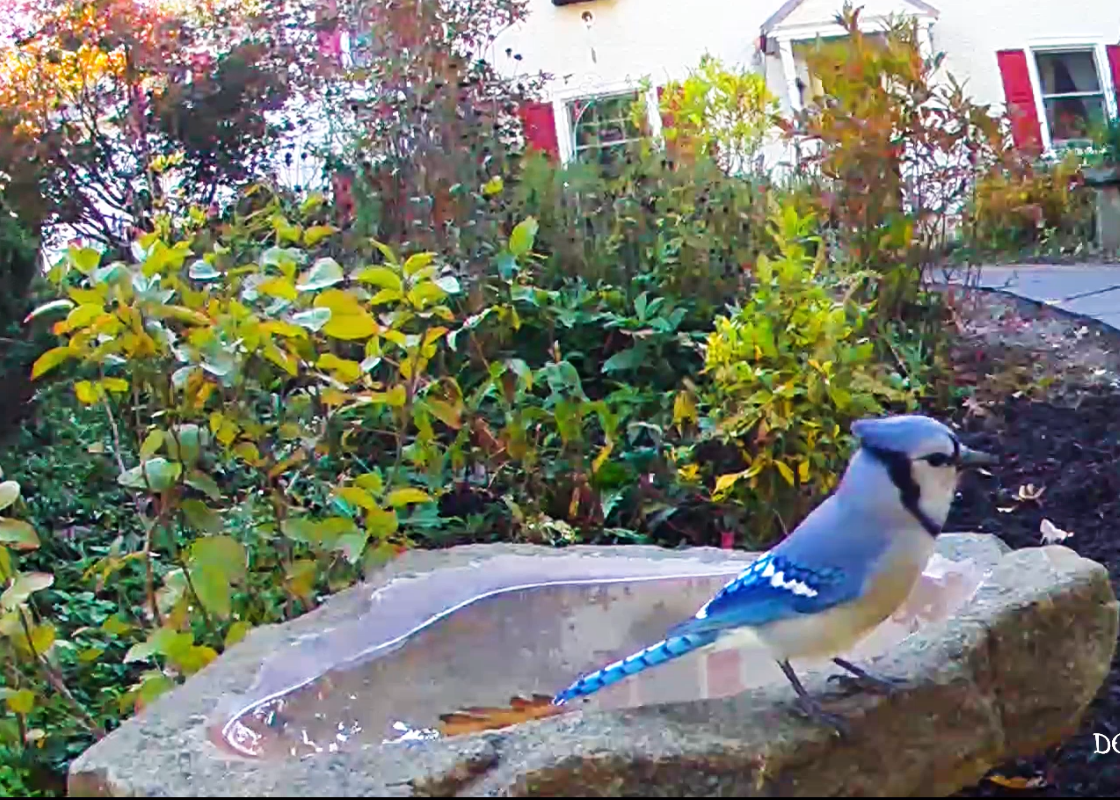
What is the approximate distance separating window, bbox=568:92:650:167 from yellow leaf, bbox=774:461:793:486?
1.41m

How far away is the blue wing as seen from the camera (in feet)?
2.82

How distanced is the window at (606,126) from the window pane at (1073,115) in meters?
1.76

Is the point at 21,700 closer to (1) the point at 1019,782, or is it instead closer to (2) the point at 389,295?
(2) the point at 389,295

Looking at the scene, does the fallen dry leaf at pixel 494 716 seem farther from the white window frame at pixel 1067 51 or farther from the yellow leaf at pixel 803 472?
the white window frame at pixel 1067 51

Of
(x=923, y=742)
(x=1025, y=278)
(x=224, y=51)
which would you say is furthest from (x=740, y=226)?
(x=923, y=742)

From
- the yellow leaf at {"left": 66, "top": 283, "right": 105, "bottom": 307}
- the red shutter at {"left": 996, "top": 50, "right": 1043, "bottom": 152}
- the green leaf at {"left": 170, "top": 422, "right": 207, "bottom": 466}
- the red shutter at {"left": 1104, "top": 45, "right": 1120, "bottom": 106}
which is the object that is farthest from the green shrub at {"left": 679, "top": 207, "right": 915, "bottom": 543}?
the red shutter at {"left": 1104, "top": 45, "right": 1120, "bottom": 106}

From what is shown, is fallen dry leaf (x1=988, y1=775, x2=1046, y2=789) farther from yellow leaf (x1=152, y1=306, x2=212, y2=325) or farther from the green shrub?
yellow leaf (x1=152, y1=306, x2=212, y2=325)

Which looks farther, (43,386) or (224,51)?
(224,51)

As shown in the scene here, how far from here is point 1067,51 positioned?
14.9 feet

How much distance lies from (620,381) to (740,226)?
1.80ft

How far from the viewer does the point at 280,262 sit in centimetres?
140

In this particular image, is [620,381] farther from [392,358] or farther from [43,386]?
[43,386]

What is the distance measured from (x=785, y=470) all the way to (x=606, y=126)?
1.84 meters

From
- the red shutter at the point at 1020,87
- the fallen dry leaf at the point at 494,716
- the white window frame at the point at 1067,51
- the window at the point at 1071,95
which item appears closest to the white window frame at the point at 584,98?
the red shutter at the point at 1020,87
